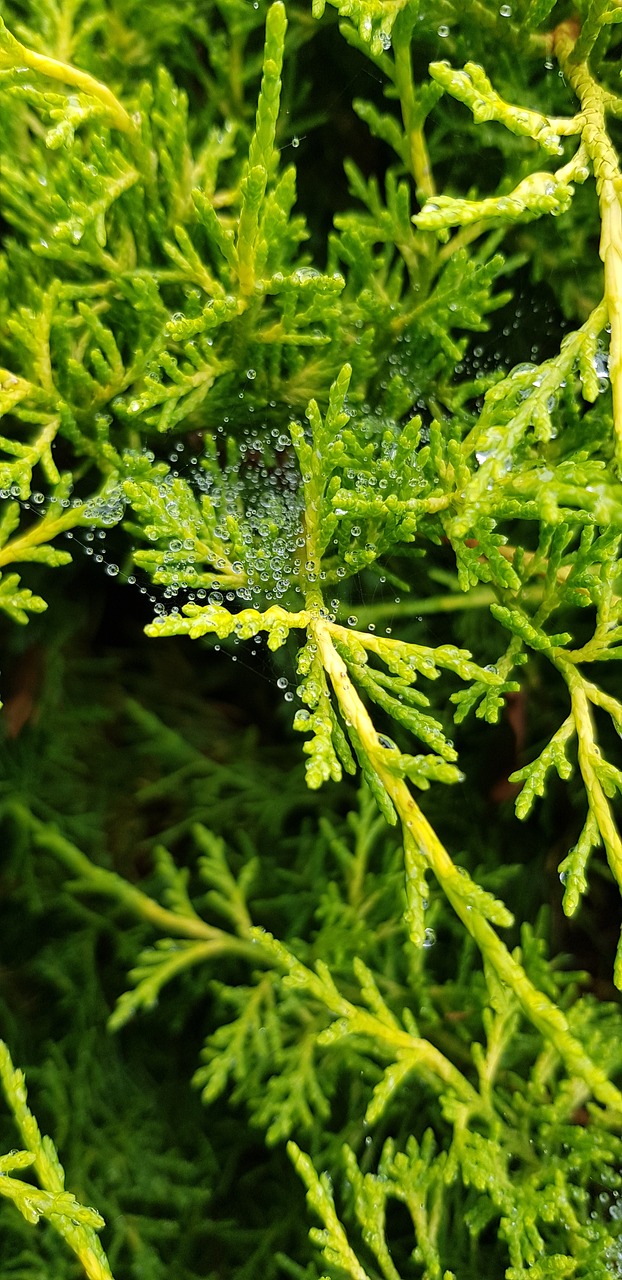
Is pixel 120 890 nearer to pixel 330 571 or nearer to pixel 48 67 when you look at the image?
pixel 330 571

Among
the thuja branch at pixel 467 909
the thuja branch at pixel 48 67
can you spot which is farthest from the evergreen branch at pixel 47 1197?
the thuja branch at pixel 48 67

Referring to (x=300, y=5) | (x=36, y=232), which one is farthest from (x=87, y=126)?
(x=300, y=5)

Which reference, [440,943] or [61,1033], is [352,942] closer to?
[440,943]

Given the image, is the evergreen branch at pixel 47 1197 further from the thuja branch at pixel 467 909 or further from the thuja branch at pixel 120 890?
the thuja branch at pixel 467 909

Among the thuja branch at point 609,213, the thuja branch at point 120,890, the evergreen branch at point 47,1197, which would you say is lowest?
the evergreen branch at point 47,1197

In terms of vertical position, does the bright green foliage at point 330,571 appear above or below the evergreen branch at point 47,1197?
above

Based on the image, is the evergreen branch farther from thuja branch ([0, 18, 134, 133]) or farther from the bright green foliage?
A: thuja branch ([0, 18, 134, 133])

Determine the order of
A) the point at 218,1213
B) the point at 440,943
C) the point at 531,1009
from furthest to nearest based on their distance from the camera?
the point at 440,943 < the point at 218,1213 < the point at 531,1009

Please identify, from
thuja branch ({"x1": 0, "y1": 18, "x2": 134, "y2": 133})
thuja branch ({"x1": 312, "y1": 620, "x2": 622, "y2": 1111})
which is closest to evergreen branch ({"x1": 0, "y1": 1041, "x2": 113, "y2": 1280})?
thuja branch ({"x1": 312, "y1": 620, "x2": 622, "y2": 1111})
